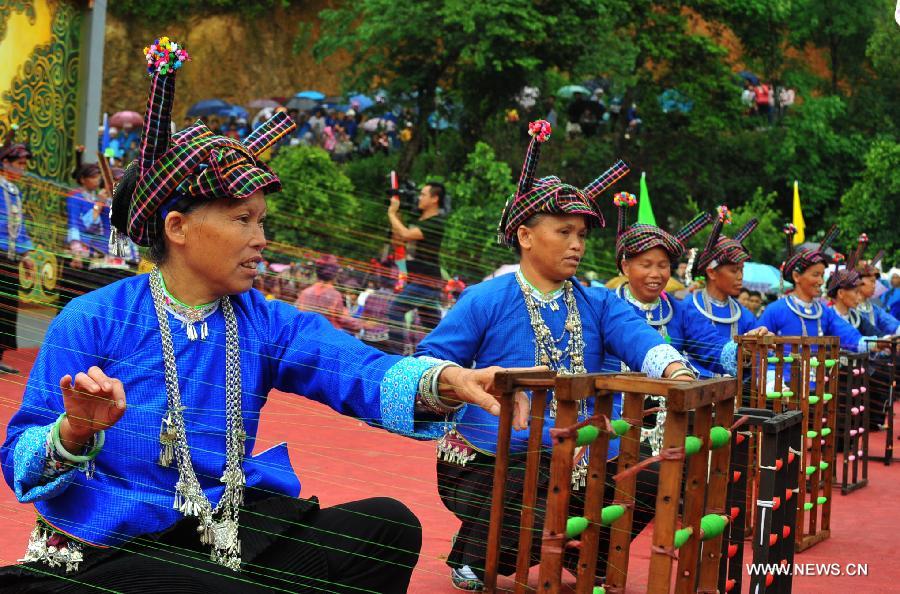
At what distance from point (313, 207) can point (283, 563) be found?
12.4 metres

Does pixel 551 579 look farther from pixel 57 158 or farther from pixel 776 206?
pixel 776 206

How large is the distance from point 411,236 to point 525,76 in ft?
34.3

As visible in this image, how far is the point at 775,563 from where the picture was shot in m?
3.96

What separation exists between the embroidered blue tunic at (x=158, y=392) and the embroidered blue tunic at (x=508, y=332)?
1.40 m

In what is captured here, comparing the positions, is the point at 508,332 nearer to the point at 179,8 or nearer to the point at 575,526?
the point at 575,526

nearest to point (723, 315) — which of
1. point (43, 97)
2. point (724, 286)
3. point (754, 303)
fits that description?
point (724, 286)

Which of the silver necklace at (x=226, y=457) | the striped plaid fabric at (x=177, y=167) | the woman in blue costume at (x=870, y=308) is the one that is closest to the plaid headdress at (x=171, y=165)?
the striped plaid fabric at (x=177, y=167)

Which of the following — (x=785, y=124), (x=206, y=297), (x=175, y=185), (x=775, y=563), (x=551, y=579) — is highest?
(x=785, y=124)

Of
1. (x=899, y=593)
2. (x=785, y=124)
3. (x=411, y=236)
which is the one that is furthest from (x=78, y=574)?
(x=785, y=124)

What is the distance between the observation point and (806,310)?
29.4ft

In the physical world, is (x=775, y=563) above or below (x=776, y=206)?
below

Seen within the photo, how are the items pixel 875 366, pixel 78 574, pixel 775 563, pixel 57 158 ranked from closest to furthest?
pixel 78 574 → pixel 775 563 → pixel 875 366 → pixel 57 158

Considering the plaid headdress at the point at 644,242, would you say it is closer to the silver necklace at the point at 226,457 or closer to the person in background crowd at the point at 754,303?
the silver necklace at the point at 226,457

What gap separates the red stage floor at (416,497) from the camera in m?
4.96
